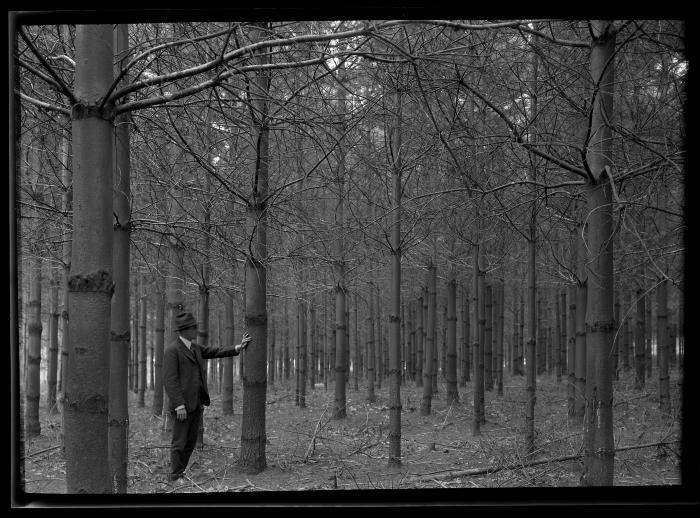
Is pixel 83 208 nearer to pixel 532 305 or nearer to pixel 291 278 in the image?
pixel 532 305

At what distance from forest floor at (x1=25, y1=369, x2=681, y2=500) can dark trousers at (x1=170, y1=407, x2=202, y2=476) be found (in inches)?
8.4

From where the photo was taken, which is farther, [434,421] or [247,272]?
[434,421]

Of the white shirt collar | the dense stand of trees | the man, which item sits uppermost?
the dense stand of trees

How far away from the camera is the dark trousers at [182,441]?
6641 millimetres

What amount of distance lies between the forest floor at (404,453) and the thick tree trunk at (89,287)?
2.09ft

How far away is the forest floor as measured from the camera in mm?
6648

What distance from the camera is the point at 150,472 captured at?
7.54 m

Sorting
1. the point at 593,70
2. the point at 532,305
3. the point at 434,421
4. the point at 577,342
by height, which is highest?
the point at 593,70

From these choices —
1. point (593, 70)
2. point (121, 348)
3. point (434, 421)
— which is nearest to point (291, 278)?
point (434, 421)

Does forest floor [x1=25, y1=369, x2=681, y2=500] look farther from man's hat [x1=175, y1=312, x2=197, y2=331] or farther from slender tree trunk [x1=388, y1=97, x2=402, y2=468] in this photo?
man's hat [x1=175, y1=312, x2=197, y2=331]

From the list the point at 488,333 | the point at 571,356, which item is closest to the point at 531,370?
the point at 571,356

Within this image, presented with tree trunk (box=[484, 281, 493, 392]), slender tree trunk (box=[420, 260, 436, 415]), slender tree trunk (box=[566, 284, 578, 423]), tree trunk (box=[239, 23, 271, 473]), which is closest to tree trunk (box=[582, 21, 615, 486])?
tree trunk (box=[239, 23, 271, 473])

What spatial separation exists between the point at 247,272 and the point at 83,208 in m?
3.80

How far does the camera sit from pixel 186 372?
21.8ft
